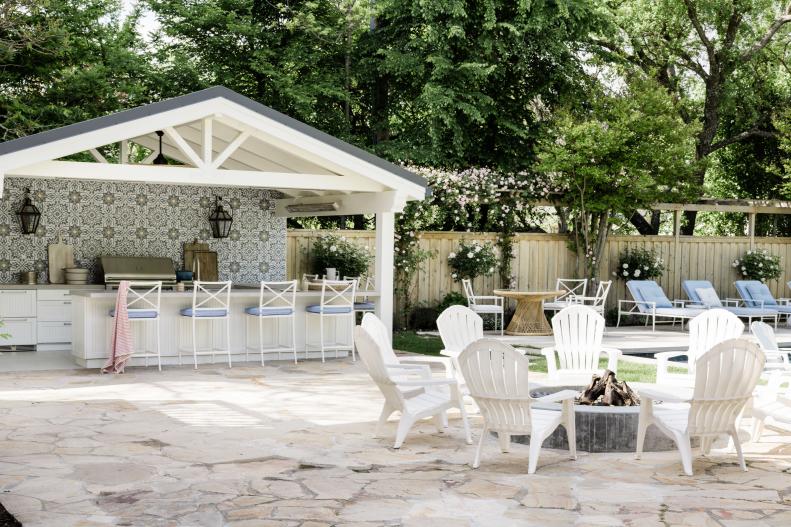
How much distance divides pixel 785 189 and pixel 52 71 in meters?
15.2

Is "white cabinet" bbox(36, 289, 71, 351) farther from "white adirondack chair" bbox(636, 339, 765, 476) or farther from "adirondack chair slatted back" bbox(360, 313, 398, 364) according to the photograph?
"white adirondack chair" bbox(636, 339, 765, 476)

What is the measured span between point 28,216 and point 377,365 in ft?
26.0

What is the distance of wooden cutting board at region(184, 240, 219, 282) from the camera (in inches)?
572

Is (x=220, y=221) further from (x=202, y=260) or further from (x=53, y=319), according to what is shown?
(x=53, y=319)

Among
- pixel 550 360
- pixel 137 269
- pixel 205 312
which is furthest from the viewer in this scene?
pixel 137 269

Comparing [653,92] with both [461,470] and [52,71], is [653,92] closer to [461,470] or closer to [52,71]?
[52,71]

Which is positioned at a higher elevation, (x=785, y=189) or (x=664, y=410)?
(x=785, y=189)

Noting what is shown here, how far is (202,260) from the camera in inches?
575

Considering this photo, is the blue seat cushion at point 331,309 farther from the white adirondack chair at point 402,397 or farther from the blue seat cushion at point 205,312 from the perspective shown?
the white adirondack chair at point 402,397

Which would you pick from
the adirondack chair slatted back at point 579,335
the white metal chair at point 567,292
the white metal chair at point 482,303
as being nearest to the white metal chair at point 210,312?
the adirondack chair slatted back at point 579,335

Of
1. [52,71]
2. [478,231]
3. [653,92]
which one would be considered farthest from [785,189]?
[52,71]

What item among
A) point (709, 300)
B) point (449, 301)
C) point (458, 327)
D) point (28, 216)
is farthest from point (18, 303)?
point (709, 300)

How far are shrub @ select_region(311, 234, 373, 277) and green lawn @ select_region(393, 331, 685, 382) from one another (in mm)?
1324

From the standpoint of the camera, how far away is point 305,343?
41.7 feet
